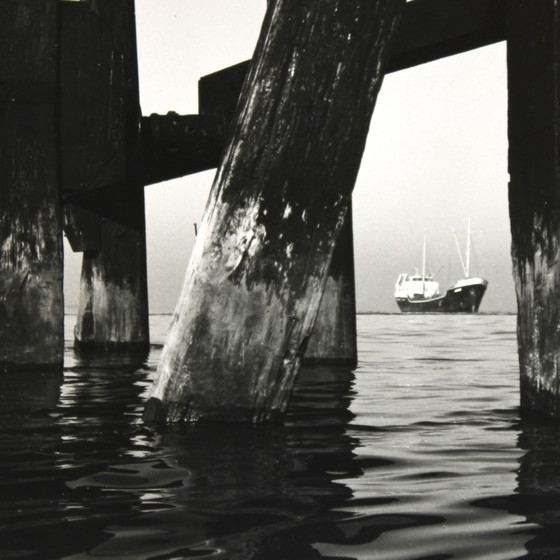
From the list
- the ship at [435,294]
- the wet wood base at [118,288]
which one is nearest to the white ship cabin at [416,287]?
the ship at [435,294]

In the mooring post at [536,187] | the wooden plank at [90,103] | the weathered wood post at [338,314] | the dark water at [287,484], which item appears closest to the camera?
the dark water at [287,484]

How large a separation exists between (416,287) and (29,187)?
3258 inches

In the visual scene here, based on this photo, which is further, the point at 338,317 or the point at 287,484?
the point at 338,317

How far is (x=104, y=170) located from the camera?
597 centimetres

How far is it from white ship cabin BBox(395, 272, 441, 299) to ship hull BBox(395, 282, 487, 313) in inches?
119

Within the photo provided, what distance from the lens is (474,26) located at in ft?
15.4

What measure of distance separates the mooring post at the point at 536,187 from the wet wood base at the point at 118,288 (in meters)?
5.16

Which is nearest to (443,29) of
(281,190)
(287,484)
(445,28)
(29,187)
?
(445,28)

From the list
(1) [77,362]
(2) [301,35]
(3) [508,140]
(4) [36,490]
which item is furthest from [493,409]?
(1) [77,362]

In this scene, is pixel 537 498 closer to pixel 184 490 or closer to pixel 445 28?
pixel 184 490

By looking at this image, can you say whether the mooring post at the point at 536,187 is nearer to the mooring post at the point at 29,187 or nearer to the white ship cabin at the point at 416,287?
the mooring post at the point at 29,187

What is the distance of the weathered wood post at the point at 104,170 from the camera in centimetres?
590

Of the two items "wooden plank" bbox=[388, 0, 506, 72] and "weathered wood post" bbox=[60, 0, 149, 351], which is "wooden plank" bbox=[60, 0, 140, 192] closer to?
"weathered wood post" bbox=[60, 0, 149, 351]

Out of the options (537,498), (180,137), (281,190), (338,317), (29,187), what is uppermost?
(180,137)
